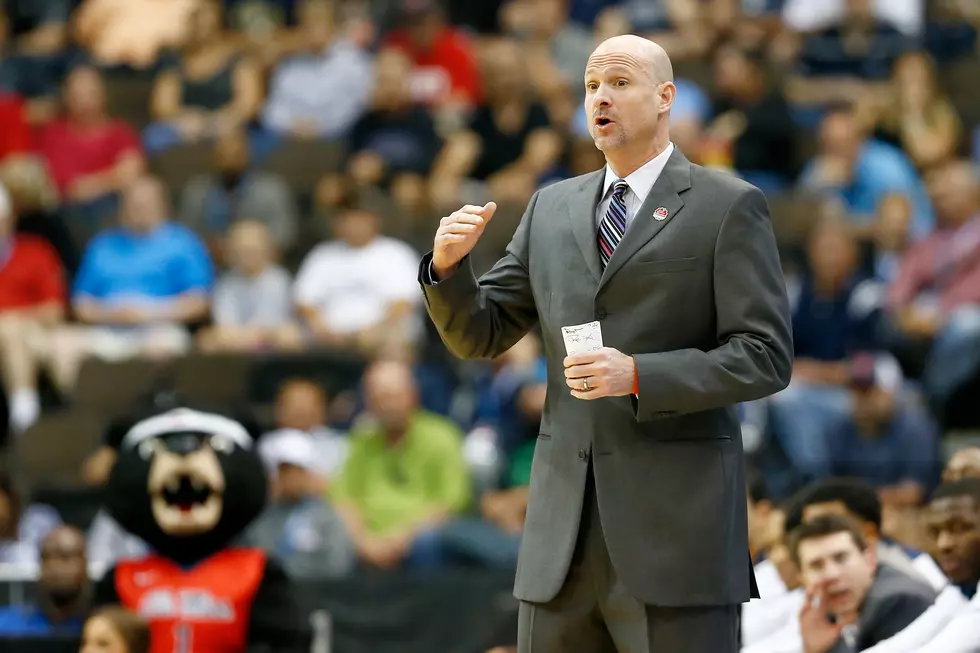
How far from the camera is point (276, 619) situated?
5.90 m

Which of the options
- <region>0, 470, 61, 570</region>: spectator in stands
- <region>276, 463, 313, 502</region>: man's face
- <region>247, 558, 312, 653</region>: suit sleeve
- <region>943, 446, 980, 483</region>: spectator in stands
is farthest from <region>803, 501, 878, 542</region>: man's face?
<region>0, 470, 61, 570</region>: spectator in stands

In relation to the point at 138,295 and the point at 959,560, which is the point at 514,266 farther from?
the point at 138,295

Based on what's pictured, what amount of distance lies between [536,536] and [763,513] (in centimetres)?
330

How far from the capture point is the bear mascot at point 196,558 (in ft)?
19.2

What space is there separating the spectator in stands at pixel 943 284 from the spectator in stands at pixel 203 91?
16.7ft

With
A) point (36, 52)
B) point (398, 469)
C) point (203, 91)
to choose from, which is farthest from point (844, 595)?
point (36, 52)

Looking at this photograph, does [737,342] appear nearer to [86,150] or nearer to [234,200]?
[234,200]

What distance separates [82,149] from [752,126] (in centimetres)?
505

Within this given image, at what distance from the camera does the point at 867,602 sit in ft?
16.9

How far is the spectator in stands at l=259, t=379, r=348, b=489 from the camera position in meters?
8.91

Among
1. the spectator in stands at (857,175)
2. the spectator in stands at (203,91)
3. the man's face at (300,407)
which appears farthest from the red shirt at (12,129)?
the spectator in stands at (857,175)

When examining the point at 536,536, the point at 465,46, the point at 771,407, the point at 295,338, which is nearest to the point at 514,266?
the point at 536,536

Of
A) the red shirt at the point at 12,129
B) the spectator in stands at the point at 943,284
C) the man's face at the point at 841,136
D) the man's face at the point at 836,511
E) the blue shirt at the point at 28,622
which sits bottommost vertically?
the blue shirt at the point at 28,622

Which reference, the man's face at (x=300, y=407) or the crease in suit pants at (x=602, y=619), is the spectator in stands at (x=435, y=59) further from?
the crease in suit pants at (x=602, y=619)
